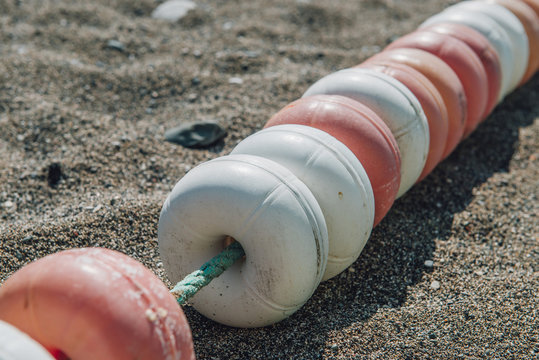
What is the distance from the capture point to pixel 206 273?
237 cm

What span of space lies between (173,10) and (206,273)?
12.8 ft

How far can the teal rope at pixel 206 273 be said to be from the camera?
2.31m

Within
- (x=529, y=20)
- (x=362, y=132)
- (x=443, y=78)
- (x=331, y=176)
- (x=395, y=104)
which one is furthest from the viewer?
(x=529, y=20)

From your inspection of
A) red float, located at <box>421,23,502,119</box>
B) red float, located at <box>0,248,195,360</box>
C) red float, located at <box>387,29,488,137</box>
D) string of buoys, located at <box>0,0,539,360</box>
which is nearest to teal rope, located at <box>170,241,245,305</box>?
string of buoys, located at <box>0,0,539,360</box>

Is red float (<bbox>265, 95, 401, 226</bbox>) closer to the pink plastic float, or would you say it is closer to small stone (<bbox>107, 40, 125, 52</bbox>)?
the pink plastic float

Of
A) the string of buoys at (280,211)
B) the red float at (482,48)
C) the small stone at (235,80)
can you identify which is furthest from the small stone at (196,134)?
the red float at (482,48)

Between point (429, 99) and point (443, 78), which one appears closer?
point (429, 99)

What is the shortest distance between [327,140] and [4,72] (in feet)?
9.82

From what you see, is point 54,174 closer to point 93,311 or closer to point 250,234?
point 250,234

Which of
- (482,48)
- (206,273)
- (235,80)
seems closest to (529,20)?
(482,48)

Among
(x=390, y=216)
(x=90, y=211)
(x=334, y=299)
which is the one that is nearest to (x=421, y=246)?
(x=390, y=216)

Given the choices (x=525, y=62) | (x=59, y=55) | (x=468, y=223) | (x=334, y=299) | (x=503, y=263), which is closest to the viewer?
(x=334, y=299)

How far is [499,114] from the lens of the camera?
455cm

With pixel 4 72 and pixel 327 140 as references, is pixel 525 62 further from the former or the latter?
pixel 4 72
